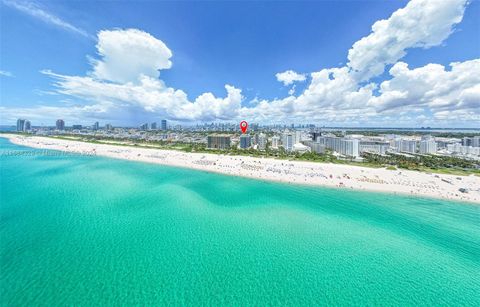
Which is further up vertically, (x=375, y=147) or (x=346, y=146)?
(x=346, y=146)


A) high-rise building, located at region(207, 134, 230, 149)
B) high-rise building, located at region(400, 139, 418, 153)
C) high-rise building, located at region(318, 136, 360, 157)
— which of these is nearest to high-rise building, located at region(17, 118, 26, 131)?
high-rise building, located at region(207, 134, 230, 149)

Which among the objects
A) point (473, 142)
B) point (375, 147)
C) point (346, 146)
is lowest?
point (375, 147)

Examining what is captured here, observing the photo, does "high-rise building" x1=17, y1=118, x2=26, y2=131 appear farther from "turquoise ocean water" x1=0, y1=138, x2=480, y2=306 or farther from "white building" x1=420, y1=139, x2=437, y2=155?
"white building" x1=420, y1=139, x2=437, y2=155

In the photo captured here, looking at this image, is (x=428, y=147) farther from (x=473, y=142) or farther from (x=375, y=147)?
(x=375, y=147)

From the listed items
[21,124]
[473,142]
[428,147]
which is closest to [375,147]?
[428,147]

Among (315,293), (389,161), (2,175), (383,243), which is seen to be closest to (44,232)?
(315,293)

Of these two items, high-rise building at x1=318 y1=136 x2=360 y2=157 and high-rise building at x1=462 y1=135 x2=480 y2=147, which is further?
high-rise building at x1=462 y1=135 x2=480 y2=147

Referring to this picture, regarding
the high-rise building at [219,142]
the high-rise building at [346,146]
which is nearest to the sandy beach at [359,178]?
the high-rise building at [346,146]

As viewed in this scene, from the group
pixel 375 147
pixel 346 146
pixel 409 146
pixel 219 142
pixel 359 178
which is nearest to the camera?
pixel 359 178
